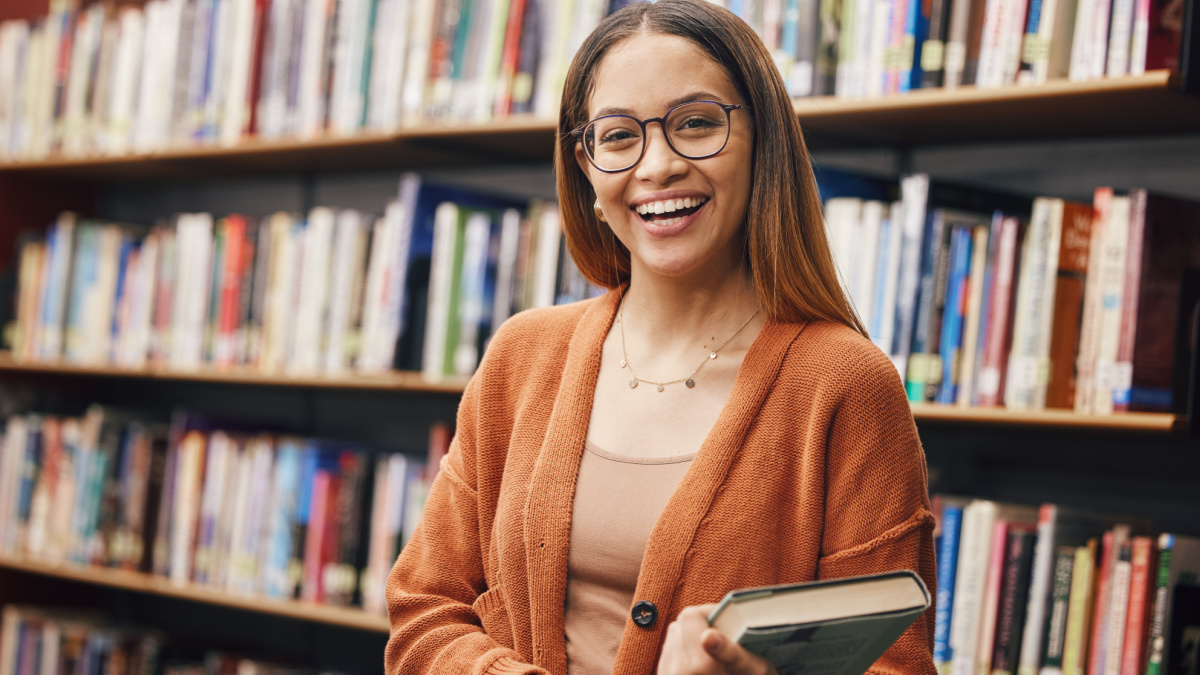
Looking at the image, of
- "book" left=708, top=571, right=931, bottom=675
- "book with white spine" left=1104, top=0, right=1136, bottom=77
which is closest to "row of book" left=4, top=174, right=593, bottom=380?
"book with white spine" left=1104, top=0, right=1136, bottom=77

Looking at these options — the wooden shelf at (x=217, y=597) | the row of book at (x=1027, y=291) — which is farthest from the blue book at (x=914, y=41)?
the wooden shelf at (x=217, y=597)

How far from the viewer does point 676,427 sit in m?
1.12

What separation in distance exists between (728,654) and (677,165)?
0.48 metres

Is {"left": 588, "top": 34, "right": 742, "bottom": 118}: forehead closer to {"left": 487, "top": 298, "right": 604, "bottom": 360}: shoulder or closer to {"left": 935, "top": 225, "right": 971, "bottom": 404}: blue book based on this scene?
{"left": 487, "top": 298, "right": 604, "bottom": 360}: shoulder

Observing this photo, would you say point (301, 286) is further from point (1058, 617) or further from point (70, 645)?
point (1058, 617)

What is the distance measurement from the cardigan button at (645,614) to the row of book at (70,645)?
1.93 metres

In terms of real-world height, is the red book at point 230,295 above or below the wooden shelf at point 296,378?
above

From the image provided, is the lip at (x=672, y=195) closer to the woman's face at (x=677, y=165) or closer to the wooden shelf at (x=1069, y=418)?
the woman's face at (x=677, y=165)

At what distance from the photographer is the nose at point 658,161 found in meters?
1.06

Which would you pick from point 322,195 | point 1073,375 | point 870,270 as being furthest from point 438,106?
point 1073,375

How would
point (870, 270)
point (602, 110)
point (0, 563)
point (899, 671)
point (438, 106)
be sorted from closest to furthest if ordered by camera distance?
point (899, 671) < point (602, 110) < point (870, 270) < point (438, 106) < point (0, 563)

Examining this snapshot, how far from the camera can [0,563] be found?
2727 mm

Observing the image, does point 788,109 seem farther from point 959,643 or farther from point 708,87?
point 959,643

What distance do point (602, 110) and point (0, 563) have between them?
2352 millimetres
